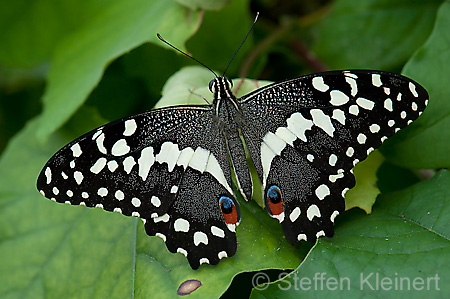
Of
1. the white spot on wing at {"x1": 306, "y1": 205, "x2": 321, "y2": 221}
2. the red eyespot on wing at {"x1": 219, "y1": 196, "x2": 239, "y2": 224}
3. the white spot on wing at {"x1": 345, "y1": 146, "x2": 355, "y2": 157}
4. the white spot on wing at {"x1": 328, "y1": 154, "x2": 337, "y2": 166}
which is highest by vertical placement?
the white spot on wing at {"x1": 345, "y1": 146, "x2": 355, "y2": 157}

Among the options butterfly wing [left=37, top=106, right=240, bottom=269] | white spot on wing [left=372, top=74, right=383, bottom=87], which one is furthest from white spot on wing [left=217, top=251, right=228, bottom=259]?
white spot on wing [left=372, top=74, right=383, bottom=87]

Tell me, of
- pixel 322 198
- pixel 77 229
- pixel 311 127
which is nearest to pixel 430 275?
pixel 322 198

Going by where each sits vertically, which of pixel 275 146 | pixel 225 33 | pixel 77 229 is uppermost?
pixel 275 146

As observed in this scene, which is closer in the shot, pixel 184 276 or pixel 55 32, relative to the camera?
pixel 184 276

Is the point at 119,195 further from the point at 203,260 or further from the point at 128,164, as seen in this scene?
the point at 203,260

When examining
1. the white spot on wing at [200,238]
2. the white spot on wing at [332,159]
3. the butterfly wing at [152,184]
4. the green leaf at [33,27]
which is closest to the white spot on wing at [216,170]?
the butterfly wing at [152,184]

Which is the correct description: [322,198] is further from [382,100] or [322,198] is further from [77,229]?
[77,229]

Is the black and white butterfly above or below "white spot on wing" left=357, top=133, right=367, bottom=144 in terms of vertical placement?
below

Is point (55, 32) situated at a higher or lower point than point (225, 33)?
lower

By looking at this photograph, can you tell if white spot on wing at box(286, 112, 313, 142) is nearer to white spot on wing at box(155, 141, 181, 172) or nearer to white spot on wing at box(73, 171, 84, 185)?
white spot on wing at box(155, 141, 181, 172)
